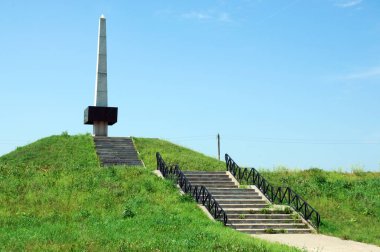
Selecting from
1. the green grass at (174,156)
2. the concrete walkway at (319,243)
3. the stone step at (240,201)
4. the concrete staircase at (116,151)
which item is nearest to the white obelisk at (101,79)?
the concrete staircase at (116,151)

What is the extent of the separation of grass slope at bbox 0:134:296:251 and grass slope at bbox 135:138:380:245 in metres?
4.41

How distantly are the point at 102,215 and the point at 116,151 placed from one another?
19196 millimetres

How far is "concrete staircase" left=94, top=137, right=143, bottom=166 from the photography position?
3681 cm

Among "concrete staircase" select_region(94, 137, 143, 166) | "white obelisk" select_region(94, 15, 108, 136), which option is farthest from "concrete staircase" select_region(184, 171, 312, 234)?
"white obelisk" select_region(94, 15, 108, 136)

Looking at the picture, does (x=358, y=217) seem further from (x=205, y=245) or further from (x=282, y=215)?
(x=205, y=245)

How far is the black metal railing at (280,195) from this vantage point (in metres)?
21.9

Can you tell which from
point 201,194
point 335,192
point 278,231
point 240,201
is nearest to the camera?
point 278,231

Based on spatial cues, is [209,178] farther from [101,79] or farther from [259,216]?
[101,79]

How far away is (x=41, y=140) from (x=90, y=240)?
29693mm

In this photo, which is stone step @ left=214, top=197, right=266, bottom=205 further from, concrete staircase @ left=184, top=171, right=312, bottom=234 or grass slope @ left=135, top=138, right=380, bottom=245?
grass slope @ left=135, top=138, right=380, bottom=245

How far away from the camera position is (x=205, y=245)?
45.4 ft

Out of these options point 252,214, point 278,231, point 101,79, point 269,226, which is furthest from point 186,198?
point 101,79

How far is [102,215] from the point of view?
20.4 m

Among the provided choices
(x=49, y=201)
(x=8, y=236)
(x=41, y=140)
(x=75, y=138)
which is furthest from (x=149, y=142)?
(x=8, y=236)
